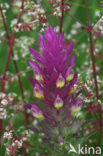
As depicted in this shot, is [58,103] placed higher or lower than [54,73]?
lower

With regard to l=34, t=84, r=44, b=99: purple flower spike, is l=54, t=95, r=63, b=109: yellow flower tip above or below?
below

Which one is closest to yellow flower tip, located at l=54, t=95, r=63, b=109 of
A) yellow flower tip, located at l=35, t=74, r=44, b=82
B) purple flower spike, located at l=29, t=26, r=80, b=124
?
purple flower spike, located at l=29, t=26, r=80, b=124

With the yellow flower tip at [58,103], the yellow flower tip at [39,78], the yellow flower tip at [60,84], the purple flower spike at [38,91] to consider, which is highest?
the yellow flower tip at [39,78]

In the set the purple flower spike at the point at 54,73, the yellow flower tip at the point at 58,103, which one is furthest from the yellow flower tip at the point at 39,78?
the yellow flower tip at the point at 58,103

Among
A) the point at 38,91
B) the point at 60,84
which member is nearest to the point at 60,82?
the point at 60,84

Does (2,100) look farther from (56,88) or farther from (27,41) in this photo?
(27,41)

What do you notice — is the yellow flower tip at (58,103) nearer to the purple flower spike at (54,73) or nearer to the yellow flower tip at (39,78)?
the purple flower spike at (54,73)

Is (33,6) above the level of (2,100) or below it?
above

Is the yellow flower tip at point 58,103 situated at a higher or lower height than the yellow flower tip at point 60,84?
lower

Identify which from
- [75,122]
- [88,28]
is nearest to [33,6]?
[88,28]

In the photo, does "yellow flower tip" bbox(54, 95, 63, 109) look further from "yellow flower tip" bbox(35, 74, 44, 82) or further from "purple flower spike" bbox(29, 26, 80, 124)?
"yellow flower tip" bbox(35, 74, 44, 82)

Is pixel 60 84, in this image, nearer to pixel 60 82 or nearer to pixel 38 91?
pixel 60 82
